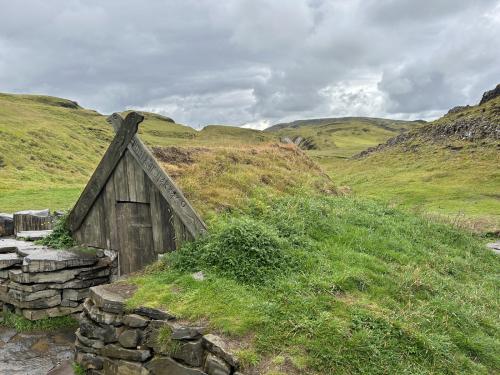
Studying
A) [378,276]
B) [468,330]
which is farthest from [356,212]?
[468,330]

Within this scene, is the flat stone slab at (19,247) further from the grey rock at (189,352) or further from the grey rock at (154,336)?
the grey rock at (189,352)

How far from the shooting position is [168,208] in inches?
374

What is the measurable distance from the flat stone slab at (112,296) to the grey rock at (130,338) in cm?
40

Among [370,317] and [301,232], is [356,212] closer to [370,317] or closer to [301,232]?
[301,232]

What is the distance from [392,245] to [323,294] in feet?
14.5

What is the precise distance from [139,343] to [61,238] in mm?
5477

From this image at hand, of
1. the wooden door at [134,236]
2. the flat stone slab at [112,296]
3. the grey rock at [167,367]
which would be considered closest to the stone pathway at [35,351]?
the flat stone slab at [112,296]

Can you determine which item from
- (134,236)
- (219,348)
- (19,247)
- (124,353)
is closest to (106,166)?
(134,236)

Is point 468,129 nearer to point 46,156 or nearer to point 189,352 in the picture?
point 46,156

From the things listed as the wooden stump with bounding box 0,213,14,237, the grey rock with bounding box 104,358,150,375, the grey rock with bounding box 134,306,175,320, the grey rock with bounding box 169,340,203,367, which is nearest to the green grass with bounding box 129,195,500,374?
the grey rock with bounding box 134,306,175,320

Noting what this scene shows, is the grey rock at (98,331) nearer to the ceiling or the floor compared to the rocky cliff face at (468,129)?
nearer to the floor

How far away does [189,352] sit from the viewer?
6215 mm

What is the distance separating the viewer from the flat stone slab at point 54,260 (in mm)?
9402

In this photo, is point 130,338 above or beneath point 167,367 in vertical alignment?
above
